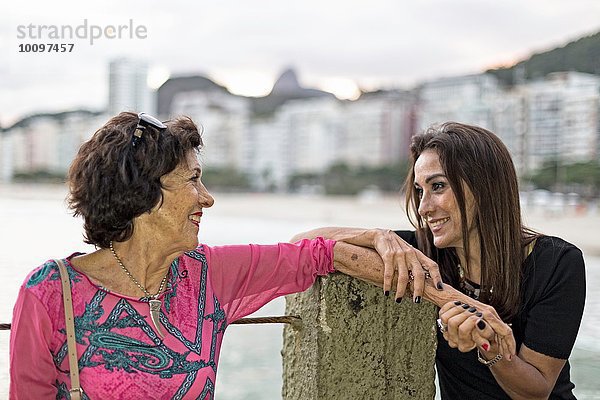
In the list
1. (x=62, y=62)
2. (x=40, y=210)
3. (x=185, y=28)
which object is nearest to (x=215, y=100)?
(x=185, y=28)

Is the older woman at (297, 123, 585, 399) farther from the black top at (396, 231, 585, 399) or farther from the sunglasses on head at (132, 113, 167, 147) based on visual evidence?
the sunglasses on head at (132, 113, 167, 147)

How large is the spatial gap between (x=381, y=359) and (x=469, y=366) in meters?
0.25

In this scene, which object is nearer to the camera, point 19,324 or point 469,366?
point 19,324

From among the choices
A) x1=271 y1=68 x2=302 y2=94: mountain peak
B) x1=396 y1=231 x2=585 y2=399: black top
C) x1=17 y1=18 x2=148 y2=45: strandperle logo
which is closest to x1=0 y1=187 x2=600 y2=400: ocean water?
x1=396 y1=231 x2=585 y2=399: black top

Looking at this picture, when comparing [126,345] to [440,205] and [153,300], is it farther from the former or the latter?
[440,205]

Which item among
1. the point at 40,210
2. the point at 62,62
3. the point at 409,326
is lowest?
the point at 40,210

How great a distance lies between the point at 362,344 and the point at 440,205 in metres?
0.42

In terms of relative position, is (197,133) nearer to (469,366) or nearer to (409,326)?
(409,326)

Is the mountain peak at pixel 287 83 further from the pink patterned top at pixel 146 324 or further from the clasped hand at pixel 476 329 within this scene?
the clasped hand at pixel 476 329

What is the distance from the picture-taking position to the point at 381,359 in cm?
186

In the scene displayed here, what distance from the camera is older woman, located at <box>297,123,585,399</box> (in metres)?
1.82

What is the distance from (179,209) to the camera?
1.69 metres

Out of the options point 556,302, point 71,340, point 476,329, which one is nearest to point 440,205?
point 556,302

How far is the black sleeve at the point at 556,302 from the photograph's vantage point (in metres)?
1.82
